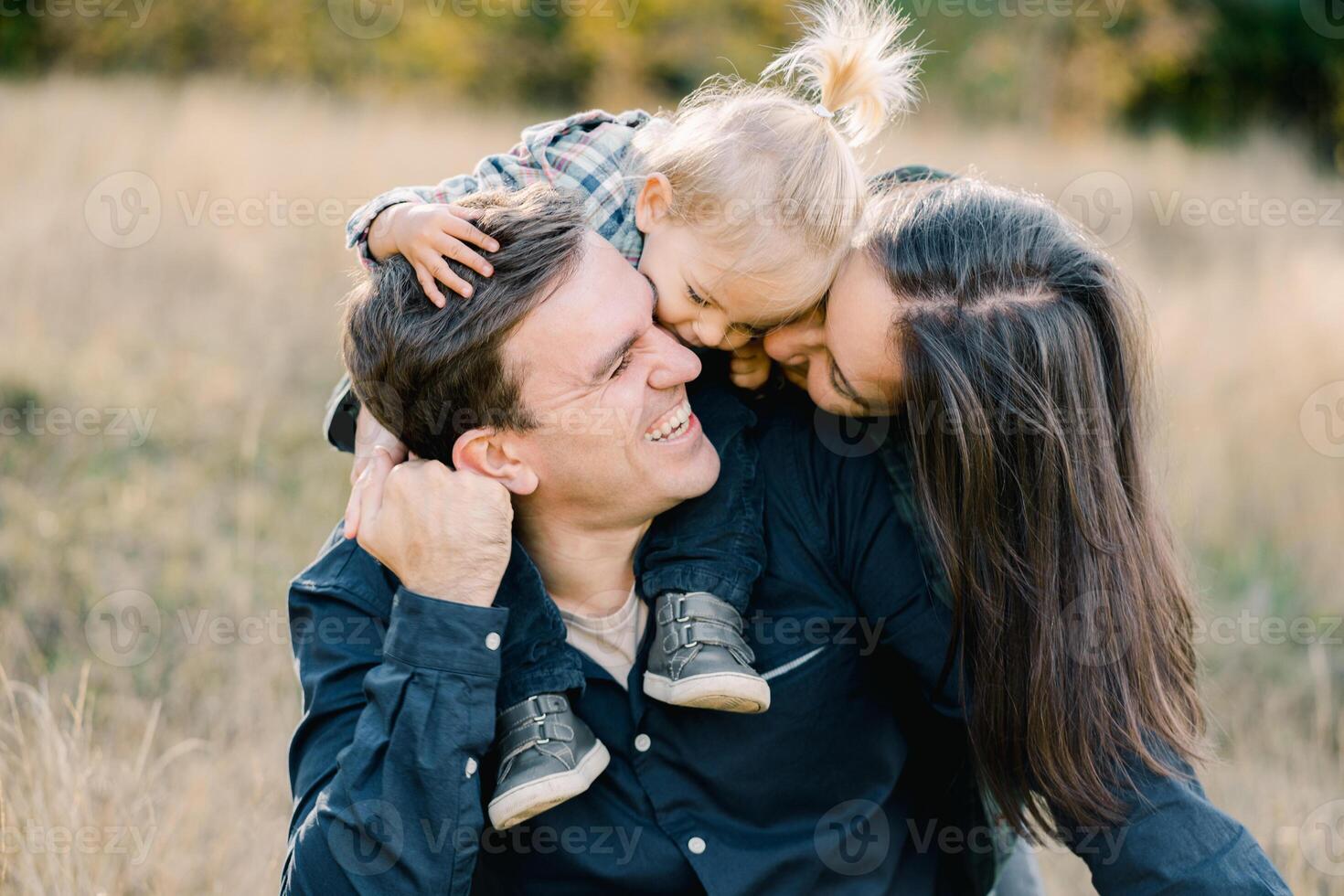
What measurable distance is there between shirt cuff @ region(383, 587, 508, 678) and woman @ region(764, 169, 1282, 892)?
856 millimetres

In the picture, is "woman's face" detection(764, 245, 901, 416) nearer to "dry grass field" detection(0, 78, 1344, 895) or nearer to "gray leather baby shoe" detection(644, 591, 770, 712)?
"gray leather baby shoe" detection(644, 591, 770, 712)

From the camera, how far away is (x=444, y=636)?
2.11 m

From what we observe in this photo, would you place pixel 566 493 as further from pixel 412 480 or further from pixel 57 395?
pixel 57 395

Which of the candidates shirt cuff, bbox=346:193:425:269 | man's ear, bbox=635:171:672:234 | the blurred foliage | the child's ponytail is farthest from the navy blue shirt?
the blurred foliage

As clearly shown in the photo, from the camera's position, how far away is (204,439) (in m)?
5.54

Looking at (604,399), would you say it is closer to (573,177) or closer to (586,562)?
(586,562)

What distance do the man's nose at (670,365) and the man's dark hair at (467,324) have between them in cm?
25

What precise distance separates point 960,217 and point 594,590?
1.07 metres

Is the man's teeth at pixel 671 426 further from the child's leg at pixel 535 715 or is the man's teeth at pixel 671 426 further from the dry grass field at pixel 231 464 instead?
the dry grass field at pixel 231 464

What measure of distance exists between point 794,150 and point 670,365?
569mm

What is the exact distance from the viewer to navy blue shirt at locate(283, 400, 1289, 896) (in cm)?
204

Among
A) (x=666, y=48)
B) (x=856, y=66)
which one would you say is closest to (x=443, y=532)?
(x=856, y=66)

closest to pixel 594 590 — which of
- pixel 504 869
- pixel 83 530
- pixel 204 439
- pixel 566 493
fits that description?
pixel 566 493

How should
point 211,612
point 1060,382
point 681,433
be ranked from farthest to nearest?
point 211,612 < point 681,433 < point 1060,382
